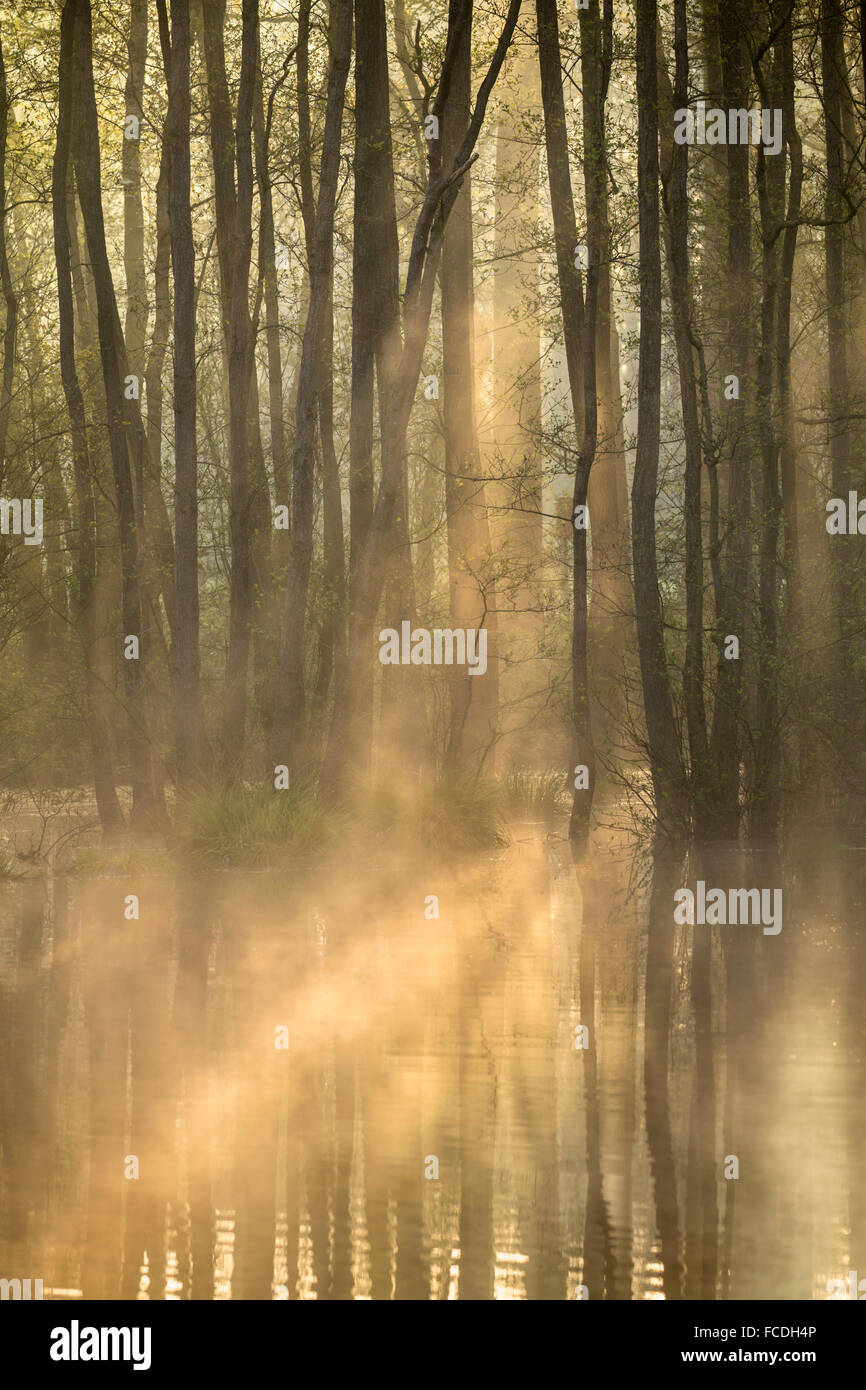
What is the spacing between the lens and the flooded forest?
222 inches

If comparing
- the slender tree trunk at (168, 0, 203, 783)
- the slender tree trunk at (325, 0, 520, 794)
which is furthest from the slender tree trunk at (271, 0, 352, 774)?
the slender tree trunk at (168, 0, 203, 783)

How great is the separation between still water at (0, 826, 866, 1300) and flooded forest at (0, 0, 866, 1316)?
0.10 ft

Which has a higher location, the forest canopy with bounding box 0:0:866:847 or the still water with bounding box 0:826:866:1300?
the forest canopy with bounding box 0:0:866:847

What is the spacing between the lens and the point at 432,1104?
688cm

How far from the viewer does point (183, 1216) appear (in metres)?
5.36

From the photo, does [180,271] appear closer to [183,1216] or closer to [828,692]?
[828,692]

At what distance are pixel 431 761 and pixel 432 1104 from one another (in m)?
11.9

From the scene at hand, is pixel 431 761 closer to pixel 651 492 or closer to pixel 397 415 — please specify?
pixel 397 415

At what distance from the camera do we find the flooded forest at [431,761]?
5.64 metres

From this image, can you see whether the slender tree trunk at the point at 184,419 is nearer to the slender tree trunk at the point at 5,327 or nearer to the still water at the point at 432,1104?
the slender tree trunk at the point at 5,327

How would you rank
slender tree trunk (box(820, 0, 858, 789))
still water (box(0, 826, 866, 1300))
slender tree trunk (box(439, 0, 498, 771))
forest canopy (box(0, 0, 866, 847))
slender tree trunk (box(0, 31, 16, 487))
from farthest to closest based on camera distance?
slender tree trunk (box(439, 0, 498, 771)), slender tree trunk (box(820, 0, 858, 789)), forest canopy (box(0, 0, 866, 847)), slender tree trunk (box(0, 31, 16, 487)), still water (box(0, 826, 866, 1300))

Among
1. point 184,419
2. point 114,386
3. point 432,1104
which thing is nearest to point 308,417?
point 184,419

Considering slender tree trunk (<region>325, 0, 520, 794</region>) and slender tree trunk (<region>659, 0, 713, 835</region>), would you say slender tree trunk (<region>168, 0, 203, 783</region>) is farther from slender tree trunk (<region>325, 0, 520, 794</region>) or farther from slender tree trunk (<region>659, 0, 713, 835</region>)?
slender tree trunk (<region>659, 0, 713, 835</region>)
